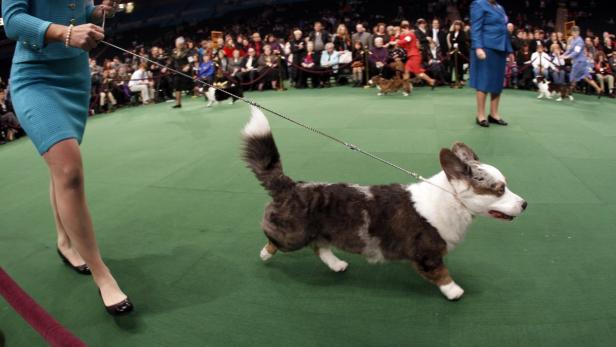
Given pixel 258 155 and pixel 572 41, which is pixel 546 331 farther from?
pixel 572 41

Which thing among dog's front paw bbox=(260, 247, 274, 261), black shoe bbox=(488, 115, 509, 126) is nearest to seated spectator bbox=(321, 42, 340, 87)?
black shoe bbox=(488, 115, 509, 126)

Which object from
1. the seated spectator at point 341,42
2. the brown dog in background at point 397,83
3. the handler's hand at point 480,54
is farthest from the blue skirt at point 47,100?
the seated spectator at point 341,42

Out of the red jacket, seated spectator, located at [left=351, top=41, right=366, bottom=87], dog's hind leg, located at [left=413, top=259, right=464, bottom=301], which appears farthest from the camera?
seated spectator, located at [left=351, top=41, right=366, bottom=87]

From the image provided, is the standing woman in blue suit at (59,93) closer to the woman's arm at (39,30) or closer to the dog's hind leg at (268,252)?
the woman's arm at (39,30)

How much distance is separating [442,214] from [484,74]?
457 cm

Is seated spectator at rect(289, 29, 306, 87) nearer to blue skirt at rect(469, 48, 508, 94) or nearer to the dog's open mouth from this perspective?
blue skirt at rect(469, 48, 508, 94)

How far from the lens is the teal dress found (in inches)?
83.8

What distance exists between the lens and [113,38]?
27.4 metres

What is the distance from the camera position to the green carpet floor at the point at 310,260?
7.50ft

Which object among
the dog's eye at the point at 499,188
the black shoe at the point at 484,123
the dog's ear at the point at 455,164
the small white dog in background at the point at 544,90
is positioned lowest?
the black shoe at the point at 484,123

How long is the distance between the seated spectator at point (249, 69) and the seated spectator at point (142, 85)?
9.09 ft

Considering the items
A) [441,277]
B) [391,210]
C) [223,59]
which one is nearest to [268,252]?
[391,210]

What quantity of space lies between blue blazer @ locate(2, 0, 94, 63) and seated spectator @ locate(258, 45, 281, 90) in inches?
439

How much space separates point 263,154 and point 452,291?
1315mm
